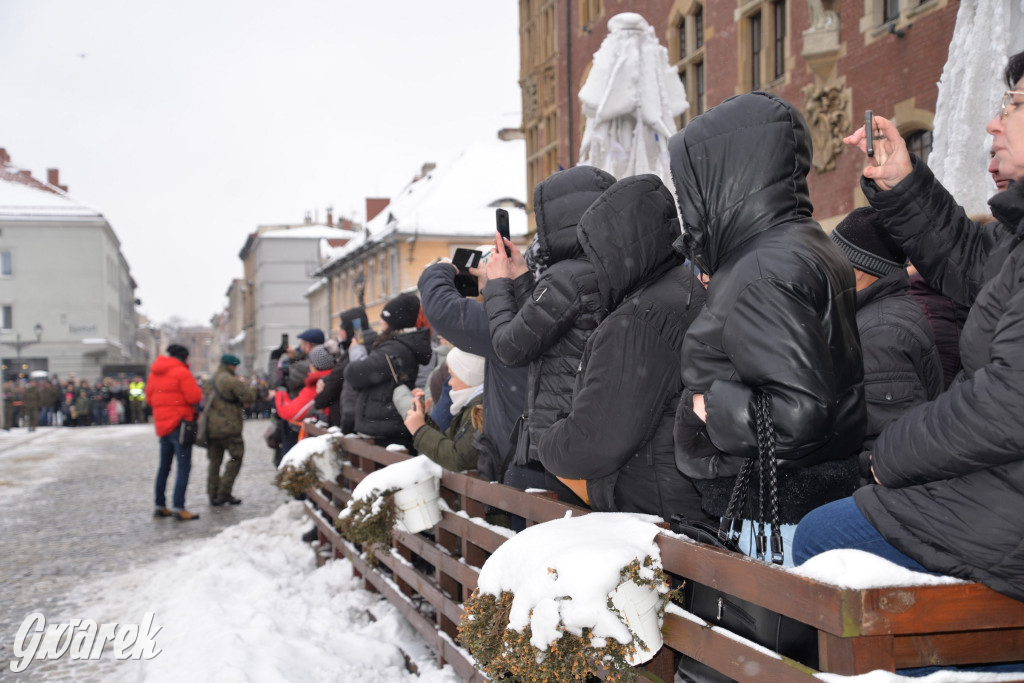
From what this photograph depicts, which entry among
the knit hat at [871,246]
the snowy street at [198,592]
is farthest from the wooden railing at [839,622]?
the snowy street at [198,592]

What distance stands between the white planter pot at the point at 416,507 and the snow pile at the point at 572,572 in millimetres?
1888

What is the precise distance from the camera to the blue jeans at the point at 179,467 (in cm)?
1092

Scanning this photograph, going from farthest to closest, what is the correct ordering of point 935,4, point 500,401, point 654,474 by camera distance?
point 935,4, point 500,401, point 654,474

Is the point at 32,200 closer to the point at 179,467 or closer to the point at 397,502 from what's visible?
the point at 179,467

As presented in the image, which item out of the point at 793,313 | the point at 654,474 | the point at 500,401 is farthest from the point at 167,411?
the point at 793,313

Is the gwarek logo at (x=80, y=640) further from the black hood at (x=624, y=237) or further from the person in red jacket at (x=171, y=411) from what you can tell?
the person in red jacket at (x=171, y=411)

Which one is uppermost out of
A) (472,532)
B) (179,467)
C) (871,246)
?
(871,246)

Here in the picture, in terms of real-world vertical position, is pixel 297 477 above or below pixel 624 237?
below

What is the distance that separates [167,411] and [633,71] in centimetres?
753

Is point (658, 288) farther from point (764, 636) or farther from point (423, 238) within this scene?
point (423, 238)

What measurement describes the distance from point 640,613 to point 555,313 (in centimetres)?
125

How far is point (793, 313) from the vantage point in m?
2.10

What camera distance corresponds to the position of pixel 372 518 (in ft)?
15.1

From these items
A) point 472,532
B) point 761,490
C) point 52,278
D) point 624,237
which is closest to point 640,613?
point 761,490
